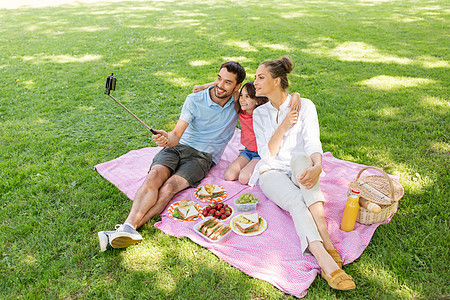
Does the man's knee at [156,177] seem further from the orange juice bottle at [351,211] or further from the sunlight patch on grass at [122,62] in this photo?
the sunlight patch on grass at [122,62]

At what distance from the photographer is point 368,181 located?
12.0 ft

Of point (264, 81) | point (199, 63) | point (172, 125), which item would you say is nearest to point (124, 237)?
point (264, 81)

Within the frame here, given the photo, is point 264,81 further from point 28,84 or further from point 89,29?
point 89,29

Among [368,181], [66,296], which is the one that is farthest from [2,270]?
[368,181]

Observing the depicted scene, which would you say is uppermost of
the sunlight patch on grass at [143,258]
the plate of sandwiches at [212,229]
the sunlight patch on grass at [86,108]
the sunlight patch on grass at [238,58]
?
the plate of sandwiches at [212,229]

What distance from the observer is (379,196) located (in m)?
3.39

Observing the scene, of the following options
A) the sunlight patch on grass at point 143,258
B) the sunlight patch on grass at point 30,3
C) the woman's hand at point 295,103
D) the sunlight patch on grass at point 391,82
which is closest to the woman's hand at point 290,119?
the woman's hand at point 295,103

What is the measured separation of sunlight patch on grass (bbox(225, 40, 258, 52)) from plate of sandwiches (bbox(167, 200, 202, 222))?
23.2 ft

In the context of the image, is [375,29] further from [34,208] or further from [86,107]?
[34,208]

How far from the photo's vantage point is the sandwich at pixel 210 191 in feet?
13.1

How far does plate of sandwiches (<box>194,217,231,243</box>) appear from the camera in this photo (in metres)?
3.29

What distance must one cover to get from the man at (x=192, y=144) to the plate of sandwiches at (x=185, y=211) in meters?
0.14

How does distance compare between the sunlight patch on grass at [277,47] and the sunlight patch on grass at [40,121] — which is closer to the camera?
the sunlight patch on grass at [40,121]

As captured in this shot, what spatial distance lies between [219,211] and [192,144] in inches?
43.3
